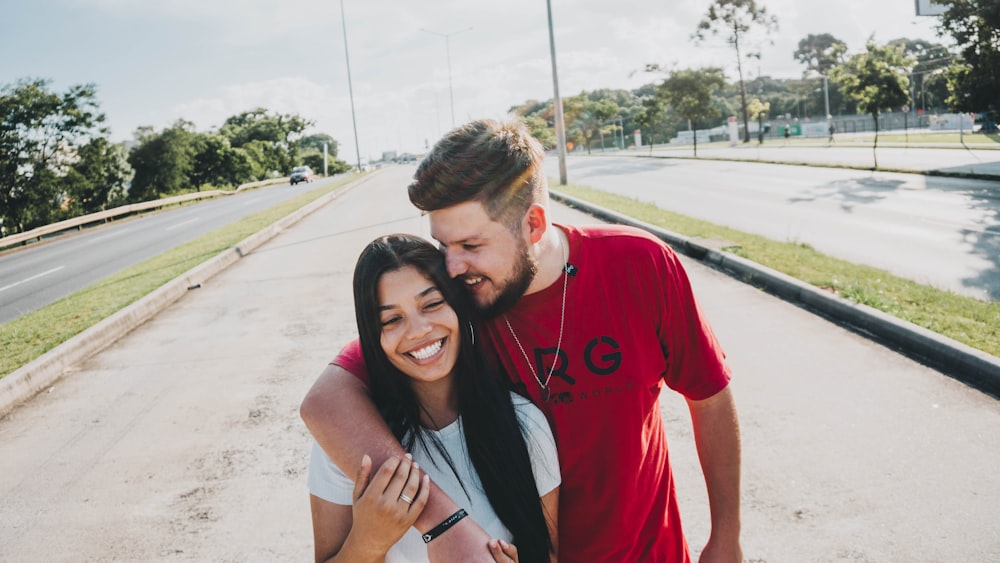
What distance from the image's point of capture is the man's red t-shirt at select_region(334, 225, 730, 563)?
1702 mm

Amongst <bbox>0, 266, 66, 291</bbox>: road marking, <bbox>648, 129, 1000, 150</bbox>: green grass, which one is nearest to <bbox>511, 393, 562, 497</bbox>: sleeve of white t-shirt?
<bbox>0, 266, 66, 291</bbox>: road marking

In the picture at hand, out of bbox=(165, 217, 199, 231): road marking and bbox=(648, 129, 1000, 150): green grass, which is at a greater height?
bbox=(648, 129, 1000, 150): green grass

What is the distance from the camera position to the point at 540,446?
1690mm

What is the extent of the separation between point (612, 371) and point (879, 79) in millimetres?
24569

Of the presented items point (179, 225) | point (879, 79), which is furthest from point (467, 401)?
point (179, 225)

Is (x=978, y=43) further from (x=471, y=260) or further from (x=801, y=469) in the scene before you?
(x=471, y=260)

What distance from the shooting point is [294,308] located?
27.0ft

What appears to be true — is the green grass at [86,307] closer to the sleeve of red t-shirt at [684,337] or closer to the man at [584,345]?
the man at [584,345]

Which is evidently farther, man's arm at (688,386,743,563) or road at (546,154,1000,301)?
road at (546,154,1000,301)

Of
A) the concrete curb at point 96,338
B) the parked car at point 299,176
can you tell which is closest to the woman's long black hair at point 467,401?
the concrete curb at point 96,338

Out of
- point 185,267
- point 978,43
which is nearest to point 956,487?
point 185,267

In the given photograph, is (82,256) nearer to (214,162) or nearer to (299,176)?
(214,162)

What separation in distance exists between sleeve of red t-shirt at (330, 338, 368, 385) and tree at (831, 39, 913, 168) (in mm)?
22872

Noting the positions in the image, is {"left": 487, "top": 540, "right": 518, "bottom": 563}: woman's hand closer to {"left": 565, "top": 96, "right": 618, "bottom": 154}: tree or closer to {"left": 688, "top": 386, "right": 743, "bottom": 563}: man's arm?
{"left": 688, "top": 386, "right": 743, "bottom": 563}: man's arm
